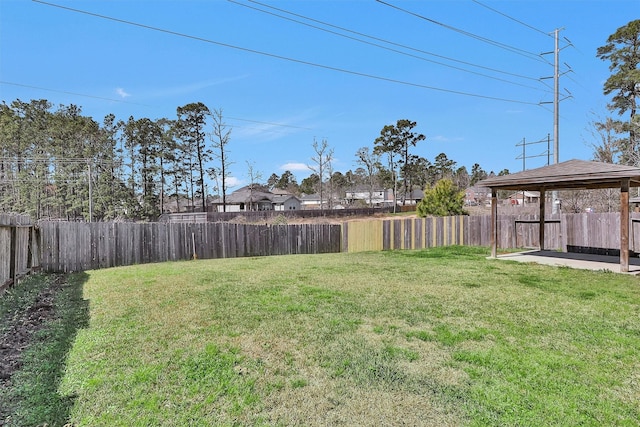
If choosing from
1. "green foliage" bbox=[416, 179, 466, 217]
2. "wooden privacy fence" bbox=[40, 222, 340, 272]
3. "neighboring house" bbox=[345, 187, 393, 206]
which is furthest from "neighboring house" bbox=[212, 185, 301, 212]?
"wooden privacy fence" bbox=[40, 222, 340, 272]

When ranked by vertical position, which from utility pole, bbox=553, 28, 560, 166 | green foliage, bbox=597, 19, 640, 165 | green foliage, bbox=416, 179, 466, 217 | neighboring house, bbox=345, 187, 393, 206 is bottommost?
green foliage, bbox=416, 179, 466, 217

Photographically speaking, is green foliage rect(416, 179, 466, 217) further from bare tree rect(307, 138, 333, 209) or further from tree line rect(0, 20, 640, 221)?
bare tree rect(307, 138, 333, 209)

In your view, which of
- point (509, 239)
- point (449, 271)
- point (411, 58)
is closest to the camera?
point (449, 271)

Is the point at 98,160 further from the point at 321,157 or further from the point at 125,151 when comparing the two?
the point at 321,157

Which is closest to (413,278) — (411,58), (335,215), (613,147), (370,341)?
(370,341)

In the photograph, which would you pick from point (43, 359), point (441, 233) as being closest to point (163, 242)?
point (43, 359)

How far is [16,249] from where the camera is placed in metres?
6.54

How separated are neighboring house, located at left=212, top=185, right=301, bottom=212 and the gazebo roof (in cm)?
4054

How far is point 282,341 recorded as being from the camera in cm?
375

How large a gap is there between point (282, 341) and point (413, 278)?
13.8 ft

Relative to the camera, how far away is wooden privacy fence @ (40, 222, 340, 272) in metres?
9.28

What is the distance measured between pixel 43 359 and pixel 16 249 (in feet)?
14.6

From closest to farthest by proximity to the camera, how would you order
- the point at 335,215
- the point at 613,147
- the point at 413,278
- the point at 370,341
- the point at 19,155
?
the point at 370,341 → the point at 413,278 → the point at 613,147 → the point at 19,155 → the point at 335,215

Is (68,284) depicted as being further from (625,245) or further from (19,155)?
(19,155)
